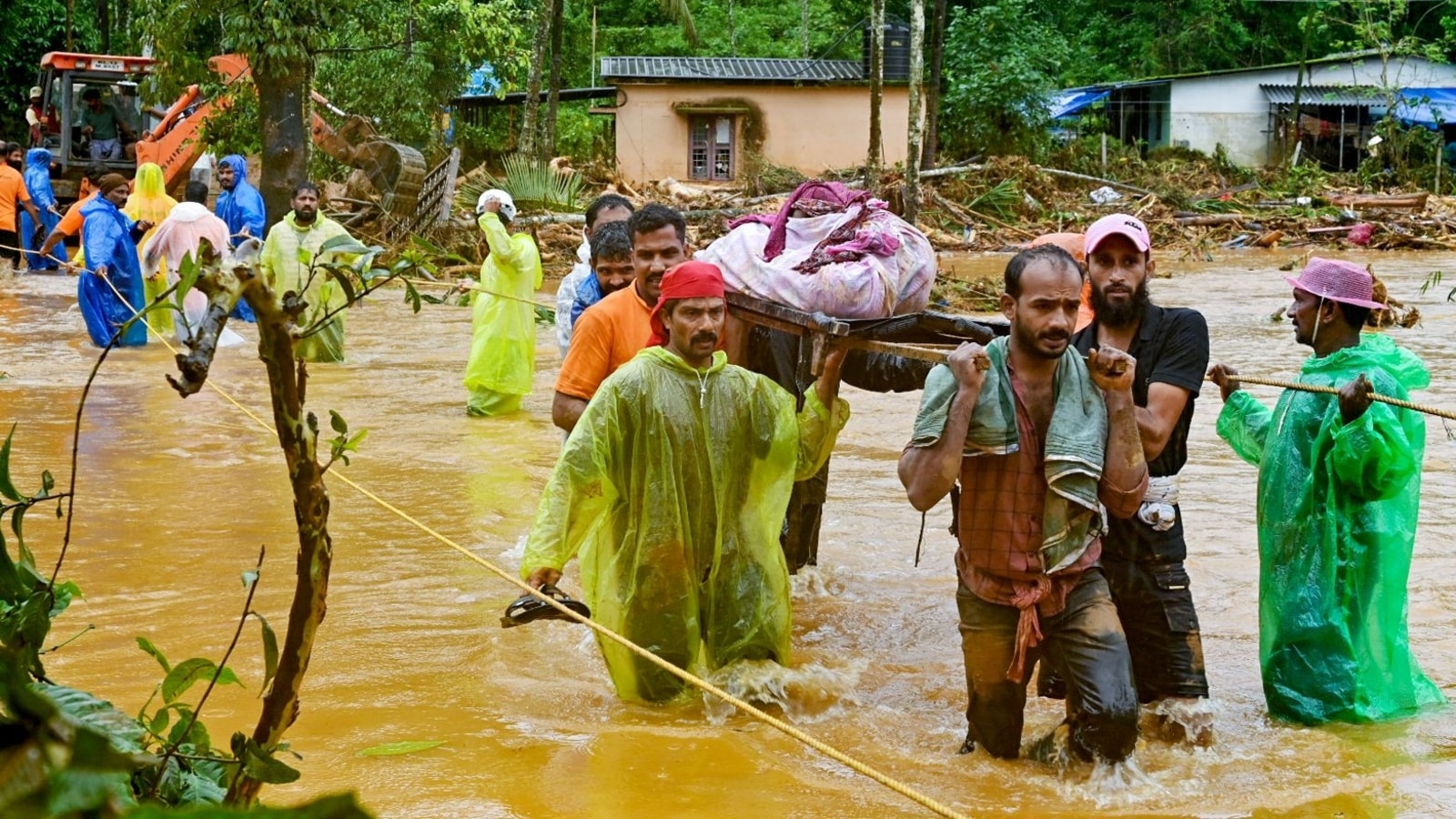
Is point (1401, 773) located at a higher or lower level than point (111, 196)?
lower

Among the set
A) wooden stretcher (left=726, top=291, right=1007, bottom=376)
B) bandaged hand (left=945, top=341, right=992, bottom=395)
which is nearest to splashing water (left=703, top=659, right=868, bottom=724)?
wooden stretcher (left=726, top=291, right=1007, bottom=376)

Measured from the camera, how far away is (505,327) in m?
10.4

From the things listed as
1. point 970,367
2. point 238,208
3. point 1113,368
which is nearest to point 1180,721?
point 1113,368

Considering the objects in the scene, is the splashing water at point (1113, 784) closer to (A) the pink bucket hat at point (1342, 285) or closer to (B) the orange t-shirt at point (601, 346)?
(A) the pink bucket hat at point (1342, 285)

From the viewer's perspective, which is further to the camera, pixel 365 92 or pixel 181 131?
pixel 365 92

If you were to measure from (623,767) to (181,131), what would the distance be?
1915 centimetres

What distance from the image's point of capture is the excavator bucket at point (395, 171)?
832 inches

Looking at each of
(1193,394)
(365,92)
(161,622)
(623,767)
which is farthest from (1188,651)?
(365,92)

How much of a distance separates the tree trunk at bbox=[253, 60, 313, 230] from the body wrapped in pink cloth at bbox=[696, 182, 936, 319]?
1332 cm

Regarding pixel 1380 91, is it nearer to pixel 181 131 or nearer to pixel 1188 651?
pixel 181 131

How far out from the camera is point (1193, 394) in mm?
4395

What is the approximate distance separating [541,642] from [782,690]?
48.8 inches

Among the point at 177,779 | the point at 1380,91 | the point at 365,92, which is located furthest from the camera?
the point at 1380,91

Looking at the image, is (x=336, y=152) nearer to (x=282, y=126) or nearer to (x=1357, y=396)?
(x=282, y=126)
